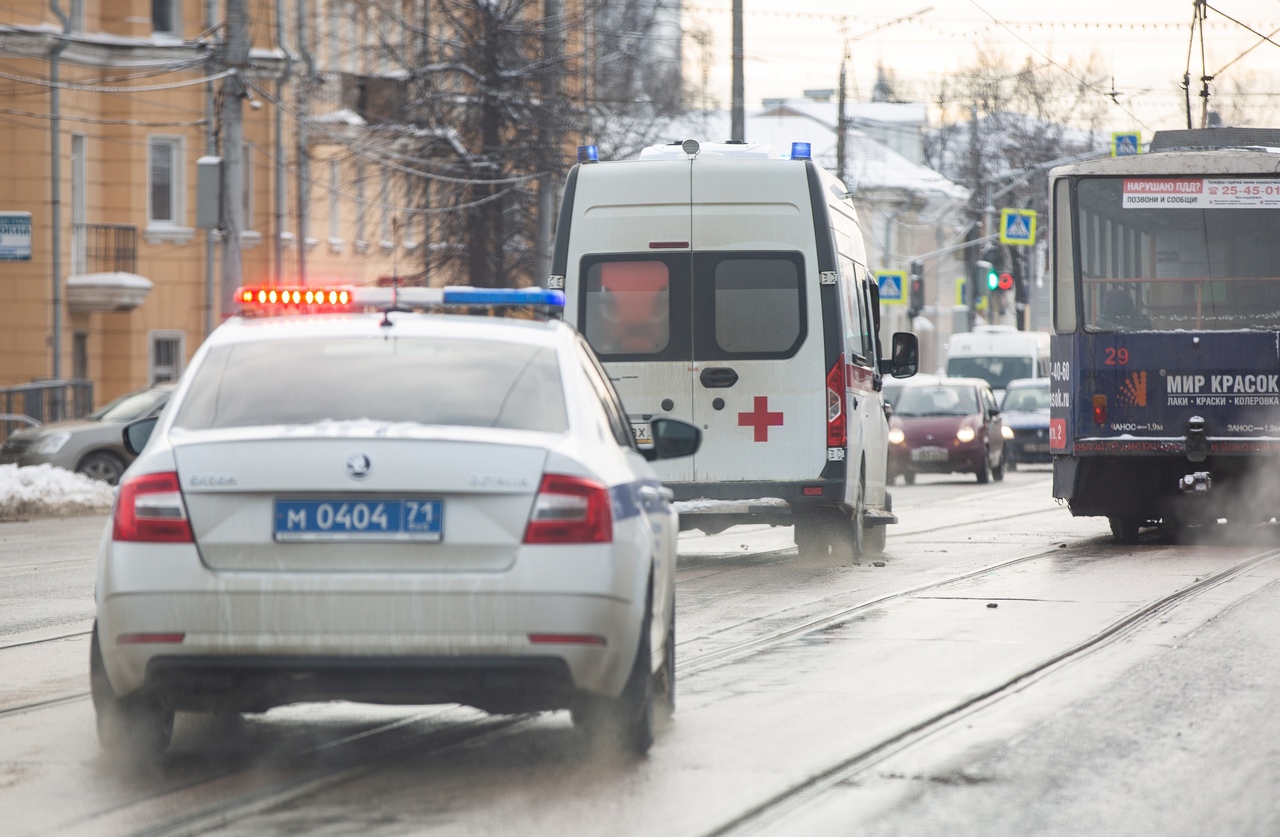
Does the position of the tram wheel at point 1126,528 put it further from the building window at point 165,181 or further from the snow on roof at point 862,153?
the snow on roof at point 862,153

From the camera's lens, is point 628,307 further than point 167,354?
No

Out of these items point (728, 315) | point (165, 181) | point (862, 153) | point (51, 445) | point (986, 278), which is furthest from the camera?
point (862, 153)

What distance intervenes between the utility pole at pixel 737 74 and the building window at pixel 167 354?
11916 millimetres

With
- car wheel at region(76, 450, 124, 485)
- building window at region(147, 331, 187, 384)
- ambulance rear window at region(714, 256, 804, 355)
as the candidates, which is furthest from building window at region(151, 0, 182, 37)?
ambulance rear window at region(714, 256, 804, 355)

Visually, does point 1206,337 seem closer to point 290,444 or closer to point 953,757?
point 953,757

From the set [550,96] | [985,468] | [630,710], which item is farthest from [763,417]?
[550,96]

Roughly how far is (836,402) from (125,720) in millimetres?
8400

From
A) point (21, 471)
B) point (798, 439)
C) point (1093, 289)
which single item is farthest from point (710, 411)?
point (21, 471)

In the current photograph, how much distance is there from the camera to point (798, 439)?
1460 cm

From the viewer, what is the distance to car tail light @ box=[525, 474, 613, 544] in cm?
636

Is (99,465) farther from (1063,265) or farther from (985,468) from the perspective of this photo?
(1063,265)

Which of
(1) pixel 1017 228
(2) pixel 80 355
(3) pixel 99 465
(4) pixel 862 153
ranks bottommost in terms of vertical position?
(3) pixel 99 465

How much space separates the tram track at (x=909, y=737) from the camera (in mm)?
6133

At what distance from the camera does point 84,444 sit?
1040 inches
